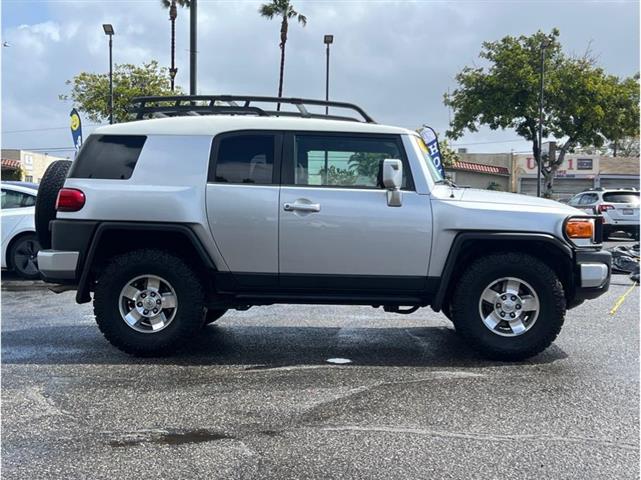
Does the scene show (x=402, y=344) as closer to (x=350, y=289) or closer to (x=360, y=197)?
(x=350, y=289)

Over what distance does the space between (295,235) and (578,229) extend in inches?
92.4

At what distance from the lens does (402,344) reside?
5984mm

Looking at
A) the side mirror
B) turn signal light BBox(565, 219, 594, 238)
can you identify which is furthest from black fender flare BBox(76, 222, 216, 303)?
turn signal light BBox(565, 219, 594, 238)

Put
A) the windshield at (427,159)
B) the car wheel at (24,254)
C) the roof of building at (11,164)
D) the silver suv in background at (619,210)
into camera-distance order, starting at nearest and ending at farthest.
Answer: the windshield at (427,159) → the car wheel at (24,254) → the silver suv in background at (619,210) → the roof of building at (11,164)

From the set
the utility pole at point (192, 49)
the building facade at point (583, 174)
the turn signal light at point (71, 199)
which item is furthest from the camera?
the building facade at point (583, 174)

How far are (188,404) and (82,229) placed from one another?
1.95 m

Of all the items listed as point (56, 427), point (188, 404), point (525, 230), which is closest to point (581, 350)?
point (525, 230)

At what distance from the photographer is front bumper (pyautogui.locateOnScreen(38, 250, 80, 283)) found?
5.33 m

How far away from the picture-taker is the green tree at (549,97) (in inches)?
1170

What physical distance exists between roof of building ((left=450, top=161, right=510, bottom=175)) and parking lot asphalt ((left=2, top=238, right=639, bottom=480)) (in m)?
39.6

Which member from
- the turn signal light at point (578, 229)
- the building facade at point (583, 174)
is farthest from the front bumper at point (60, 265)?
the building facade at point (583, 174)

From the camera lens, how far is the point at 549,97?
30.2 metres

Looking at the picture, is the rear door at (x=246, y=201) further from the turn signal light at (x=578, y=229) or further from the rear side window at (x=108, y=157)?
the turn signal light at (x=578, y=229)

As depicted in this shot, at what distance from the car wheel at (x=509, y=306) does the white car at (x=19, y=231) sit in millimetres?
7027
